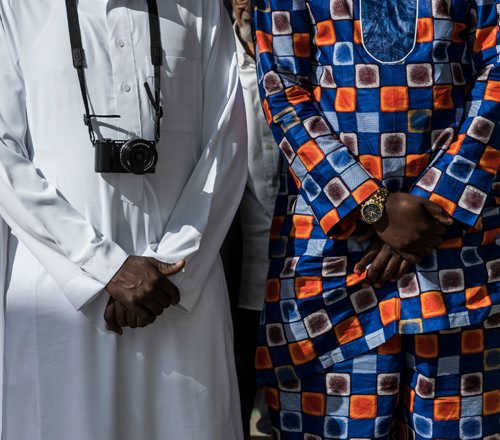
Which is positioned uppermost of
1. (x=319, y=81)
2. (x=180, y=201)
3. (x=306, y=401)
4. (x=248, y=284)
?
(x=319, y=81)

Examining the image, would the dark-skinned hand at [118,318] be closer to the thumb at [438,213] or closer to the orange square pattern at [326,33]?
the thumb at [438,213]

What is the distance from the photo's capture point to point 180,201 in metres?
3.02

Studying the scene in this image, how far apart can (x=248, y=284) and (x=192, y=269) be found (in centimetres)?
70

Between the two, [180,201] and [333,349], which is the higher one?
[180,201]

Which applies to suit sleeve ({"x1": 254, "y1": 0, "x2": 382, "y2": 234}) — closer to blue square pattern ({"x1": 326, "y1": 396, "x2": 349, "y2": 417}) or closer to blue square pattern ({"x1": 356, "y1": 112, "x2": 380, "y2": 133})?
blue square pattern ({"x1": 356, "y1": 112, "x2": 380, "y2": 133})

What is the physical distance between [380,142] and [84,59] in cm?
93

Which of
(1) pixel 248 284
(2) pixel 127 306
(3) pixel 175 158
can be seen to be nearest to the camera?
(2) pixel 127 306

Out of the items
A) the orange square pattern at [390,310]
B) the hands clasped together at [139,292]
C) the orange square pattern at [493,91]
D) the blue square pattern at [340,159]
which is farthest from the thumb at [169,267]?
the orange square pattern at [493,91]

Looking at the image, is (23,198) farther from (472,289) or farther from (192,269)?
(472,289)

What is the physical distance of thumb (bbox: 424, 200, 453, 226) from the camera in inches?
116

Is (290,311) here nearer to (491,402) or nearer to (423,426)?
(423,426)

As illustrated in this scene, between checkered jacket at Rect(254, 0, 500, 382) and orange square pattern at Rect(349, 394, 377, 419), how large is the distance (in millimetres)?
139

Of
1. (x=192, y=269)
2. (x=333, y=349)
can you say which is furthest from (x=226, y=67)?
(x=333, y=349)

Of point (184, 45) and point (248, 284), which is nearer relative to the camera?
point (184, 45)
